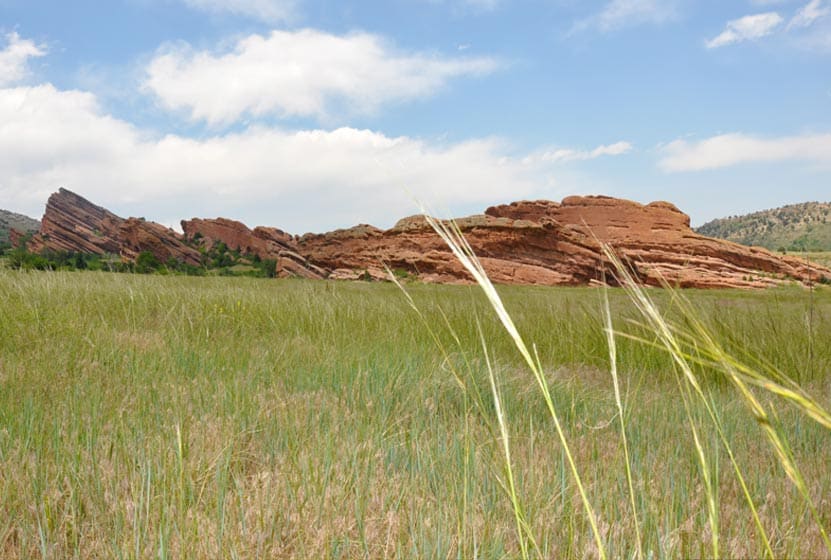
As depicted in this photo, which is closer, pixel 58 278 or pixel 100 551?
pixel 100 551

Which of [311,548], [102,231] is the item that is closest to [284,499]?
[311,548]

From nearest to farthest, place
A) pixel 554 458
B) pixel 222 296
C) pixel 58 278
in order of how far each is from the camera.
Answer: pixel 554 458, pixel 222 296, pixel 58 278

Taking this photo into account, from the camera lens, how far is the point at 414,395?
3455mm

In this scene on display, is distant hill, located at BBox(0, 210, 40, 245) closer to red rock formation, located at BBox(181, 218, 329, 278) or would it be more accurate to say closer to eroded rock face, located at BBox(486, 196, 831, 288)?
red rock formation, located at BBox(181, 218, 329, 278)

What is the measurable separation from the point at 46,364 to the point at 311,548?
2806 millimetres

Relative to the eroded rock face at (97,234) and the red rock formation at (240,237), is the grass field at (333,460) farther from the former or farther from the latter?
the red rock formation at (240,237)

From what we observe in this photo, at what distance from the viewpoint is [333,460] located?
239 centimetres

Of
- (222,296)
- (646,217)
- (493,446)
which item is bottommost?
(493,446)

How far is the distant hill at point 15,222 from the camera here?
106m

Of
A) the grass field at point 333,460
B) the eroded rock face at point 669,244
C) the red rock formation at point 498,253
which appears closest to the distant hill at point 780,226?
the eroded rock face at point 669,244

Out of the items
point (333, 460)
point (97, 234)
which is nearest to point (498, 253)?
point (333, 460)

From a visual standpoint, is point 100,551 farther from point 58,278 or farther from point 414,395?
point 58,278

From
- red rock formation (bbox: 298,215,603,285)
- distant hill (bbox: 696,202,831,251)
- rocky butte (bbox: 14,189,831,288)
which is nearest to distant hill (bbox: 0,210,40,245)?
rocky butte (bbox: 14,189,831,288)

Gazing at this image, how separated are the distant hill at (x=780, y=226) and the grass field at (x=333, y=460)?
11508cm
